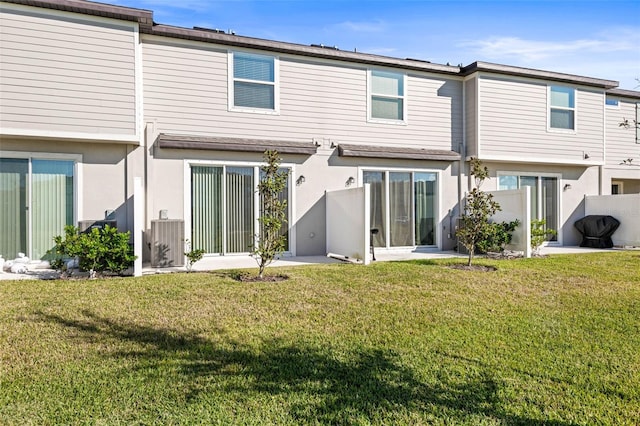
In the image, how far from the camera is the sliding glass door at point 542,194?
524 inches

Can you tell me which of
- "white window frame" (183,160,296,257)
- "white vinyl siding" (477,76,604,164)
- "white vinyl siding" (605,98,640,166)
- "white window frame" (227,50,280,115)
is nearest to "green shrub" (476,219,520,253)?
"white vinyl siding" (477,76,604,164)

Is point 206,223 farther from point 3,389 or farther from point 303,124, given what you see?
point 3,389

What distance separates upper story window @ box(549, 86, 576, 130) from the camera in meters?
13.2

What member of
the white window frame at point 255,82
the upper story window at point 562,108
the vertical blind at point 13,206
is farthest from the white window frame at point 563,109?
the vertical blind at point 13,206

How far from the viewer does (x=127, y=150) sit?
9.31 meters

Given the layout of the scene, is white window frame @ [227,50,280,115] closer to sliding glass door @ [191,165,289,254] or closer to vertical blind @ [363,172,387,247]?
sliding glass door @ [191,165,289,254]

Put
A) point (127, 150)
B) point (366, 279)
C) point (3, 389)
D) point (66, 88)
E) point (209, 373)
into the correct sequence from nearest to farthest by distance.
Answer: point (3, 389), point (209, 373), point (366, 279), point (66, 88), point (127, 150)

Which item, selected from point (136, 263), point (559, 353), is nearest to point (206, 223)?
point (136, 263)

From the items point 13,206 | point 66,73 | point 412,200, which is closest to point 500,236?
point 412,200

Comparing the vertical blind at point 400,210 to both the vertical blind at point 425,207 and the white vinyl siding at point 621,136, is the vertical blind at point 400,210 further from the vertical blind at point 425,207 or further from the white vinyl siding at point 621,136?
the white vinyl siding at point 621,136

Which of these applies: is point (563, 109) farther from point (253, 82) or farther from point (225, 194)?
point (225, 194)

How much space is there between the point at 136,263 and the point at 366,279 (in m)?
4.27

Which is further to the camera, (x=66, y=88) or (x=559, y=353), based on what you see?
(x=66, y=88)

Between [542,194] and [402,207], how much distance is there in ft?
16.9
